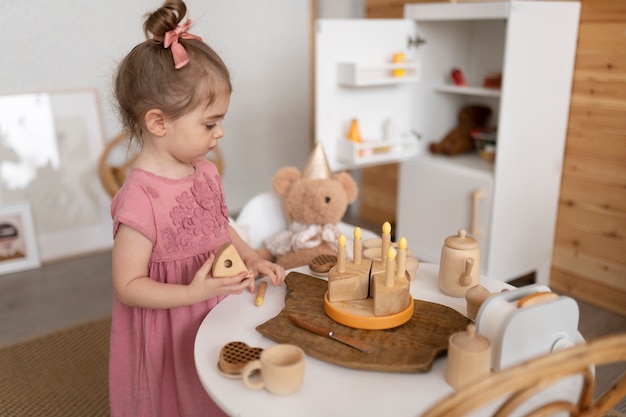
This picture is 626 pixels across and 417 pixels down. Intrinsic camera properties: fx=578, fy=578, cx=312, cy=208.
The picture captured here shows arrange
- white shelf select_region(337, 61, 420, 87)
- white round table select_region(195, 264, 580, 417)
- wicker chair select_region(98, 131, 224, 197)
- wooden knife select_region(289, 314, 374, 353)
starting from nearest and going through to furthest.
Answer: white round table select_region(195, 264, 580, 417)
wooden knife select_region(289, 314, 374, 353)
white shelf select_region(337, 61, 420, 87)
wicker chair select_region(98, 131, 224, 197)

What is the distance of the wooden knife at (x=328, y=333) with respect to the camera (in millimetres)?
828

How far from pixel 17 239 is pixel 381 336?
198cm

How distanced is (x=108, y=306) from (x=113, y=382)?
1.06 m

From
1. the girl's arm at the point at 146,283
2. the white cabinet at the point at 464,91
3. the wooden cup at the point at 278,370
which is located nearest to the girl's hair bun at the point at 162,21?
the girl's arm at the point at 146,283

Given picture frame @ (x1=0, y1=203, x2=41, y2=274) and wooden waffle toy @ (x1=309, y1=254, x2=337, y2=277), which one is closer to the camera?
wooden waffle toy @ (x1=309, y1=254, x2=337, y2=277)

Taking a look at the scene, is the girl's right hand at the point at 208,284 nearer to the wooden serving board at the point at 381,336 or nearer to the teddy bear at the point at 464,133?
the wooden serving board at the point at 381,336

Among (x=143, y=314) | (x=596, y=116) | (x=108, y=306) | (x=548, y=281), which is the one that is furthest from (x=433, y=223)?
(x=143, y=314)

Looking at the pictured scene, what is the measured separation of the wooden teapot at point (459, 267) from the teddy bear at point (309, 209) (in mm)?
539

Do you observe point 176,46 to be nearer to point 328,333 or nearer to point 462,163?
point 328,333

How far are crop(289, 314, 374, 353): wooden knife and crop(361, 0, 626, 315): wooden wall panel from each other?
1468 mm

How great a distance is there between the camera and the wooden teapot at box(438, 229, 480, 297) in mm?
1011

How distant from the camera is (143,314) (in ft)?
3.30

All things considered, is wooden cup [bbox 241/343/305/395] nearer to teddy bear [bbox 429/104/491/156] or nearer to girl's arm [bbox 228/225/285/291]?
girl's arm [bbox 228/225/285/291]

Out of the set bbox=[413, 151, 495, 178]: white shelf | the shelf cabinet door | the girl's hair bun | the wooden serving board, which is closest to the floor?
the shelf cabinet door
